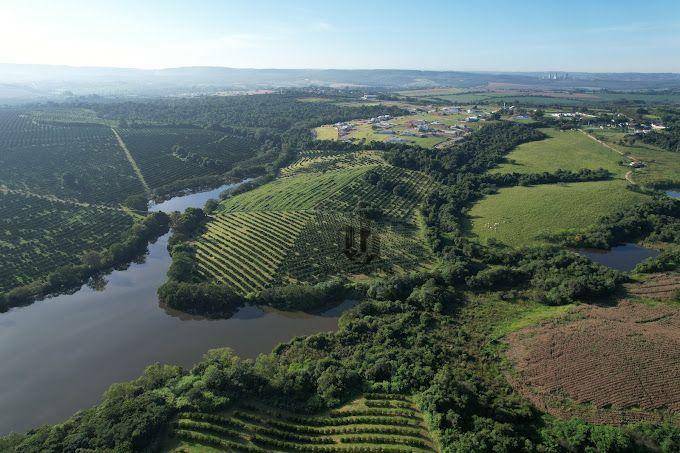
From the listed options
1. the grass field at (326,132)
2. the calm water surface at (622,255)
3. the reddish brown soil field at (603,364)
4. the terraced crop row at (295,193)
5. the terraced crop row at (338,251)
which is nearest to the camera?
the reddish brown soil field at (603,364)

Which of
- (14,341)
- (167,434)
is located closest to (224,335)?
(167,434)

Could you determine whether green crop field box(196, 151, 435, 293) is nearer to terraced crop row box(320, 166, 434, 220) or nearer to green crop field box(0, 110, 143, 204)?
terraced crop row box(320, 166, 434, 220)

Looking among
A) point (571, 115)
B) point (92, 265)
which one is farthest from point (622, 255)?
point (571, 115)

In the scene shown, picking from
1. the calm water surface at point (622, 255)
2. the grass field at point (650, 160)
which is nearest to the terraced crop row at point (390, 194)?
the calm water surface at point (622, 255)

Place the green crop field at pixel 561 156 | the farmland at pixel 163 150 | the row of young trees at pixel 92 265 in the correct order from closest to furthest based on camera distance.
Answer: the row of young trees at pixel 92 265
the green crop field at pixel 561 156
the farmland at pixel 163 150

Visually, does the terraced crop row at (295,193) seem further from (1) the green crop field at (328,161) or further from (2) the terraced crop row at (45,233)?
(2) the terraced crop row at (45,233)

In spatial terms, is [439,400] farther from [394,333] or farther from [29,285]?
[29,285]

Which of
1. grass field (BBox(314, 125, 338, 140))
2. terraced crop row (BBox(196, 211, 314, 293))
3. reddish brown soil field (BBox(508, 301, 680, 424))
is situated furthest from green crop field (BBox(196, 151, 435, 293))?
grass field (BBox(314, 125, 338, 140))
